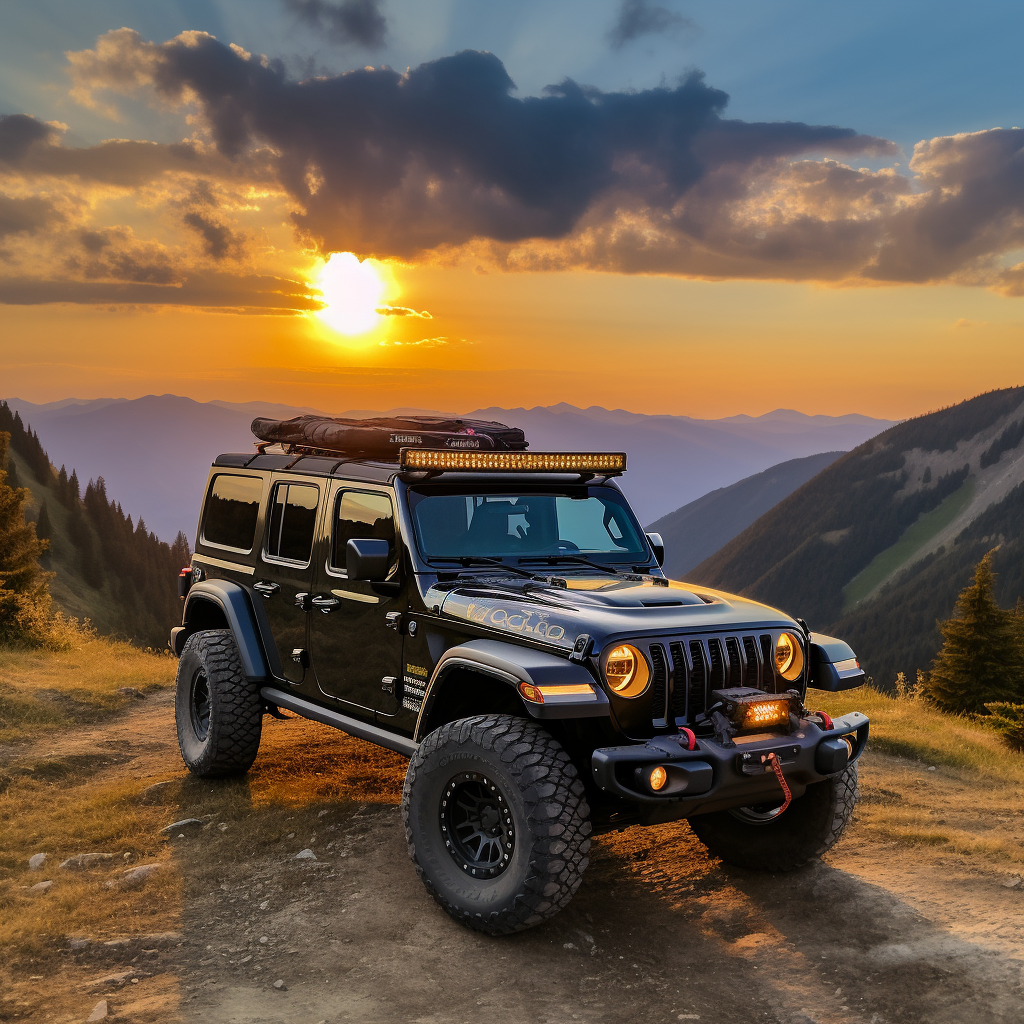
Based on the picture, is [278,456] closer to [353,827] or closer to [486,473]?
[486,473]

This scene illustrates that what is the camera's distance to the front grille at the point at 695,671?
503 centimetres

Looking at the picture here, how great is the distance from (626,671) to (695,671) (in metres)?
0.43

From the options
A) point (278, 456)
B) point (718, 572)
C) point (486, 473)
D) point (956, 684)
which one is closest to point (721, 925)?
point (486, 473)

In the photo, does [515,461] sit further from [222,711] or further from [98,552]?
[98,552]

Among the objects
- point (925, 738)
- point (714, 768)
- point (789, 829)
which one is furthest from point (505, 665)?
point (925, 738)

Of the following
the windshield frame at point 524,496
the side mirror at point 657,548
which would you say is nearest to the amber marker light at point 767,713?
the windshield frame at point 524,496

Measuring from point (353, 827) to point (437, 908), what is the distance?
1.54 m

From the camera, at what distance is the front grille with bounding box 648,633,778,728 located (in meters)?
5.03

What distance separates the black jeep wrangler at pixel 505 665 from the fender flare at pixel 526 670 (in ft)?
0.04

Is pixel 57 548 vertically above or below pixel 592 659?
below

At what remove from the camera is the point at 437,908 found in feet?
17.7

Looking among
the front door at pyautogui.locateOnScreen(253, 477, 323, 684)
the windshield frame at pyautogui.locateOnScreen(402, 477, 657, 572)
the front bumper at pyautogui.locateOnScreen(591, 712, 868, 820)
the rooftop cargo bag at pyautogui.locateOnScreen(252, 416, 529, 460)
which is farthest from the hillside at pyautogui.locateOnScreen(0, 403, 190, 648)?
the front bumper at pyautogui.locateOnScreen(591, 712, 868, 820)

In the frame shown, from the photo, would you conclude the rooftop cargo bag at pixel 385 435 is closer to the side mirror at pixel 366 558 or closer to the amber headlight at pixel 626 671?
the side mirror at pixel 366 558

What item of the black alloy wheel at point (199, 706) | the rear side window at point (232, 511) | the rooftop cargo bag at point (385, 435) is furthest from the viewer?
the black alloy wheel at point (199, 706)
